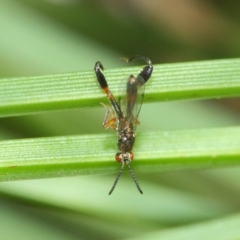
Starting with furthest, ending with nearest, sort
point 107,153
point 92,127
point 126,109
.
A: point 92,127 → point 126,109 → point 107,153

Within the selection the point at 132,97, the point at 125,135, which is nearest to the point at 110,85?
Result: the point at 132,97

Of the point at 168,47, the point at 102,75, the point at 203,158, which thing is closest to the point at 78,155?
the point at 102,75

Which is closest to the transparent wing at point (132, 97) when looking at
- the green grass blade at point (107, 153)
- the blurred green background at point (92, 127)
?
the green grass blade at point (107, 153)

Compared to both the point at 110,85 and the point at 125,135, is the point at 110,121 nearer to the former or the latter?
the point at 125,135

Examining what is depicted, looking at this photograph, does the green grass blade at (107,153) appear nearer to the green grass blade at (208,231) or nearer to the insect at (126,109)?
the insect at (126,109)

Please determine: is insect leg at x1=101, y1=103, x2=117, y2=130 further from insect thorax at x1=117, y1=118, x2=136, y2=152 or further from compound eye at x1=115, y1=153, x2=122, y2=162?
compound eye at x1=115, y1=153, x2=122, y2=162

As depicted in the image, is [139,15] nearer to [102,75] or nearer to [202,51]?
[202,51]

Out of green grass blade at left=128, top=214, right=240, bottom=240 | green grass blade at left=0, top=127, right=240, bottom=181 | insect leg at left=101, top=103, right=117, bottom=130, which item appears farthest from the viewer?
insect leg at left=101, top=103, right=117, bottom=130

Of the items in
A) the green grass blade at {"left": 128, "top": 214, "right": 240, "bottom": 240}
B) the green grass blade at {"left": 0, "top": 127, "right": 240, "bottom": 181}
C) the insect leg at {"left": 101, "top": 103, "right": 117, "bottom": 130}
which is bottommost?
the green grass blade at {"left": 128, "top": 214, "right": 240, "bottom": 240}

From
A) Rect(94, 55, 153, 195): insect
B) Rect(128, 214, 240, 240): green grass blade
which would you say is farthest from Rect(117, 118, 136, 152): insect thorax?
Rect(128, 214, 240, 240): green grass blade
